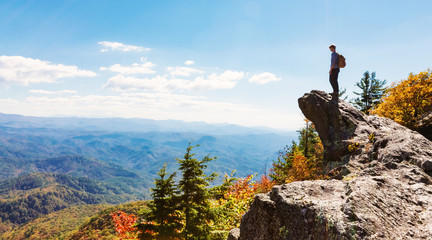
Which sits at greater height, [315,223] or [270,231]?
[315,223]

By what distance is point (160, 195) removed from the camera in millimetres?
12398

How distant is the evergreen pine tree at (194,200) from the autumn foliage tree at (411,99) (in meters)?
12.5

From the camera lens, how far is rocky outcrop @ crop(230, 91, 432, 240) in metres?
3.98

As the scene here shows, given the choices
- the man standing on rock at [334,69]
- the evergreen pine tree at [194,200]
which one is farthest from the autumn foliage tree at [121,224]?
the man standing on rock at [334,69]

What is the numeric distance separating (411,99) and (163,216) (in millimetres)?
16247

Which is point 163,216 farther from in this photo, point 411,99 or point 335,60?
point 411,99

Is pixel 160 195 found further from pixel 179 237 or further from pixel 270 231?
pixel 270 231

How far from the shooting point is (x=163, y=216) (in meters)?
12.1

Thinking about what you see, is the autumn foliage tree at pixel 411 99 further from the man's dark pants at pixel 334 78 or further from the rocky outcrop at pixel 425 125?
the man's dark pants at pixel 334 78

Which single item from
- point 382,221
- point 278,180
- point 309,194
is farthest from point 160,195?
point 278,180

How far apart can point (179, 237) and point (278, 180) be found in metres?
11.8

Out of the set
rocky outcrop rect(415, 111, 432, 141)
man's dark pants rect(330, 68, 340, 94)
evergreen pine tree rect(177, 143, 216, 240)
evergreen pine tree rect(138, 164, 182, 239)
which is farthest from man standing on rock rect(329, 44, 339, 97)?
evergreen pine tree rect(138, 164, 182, 239)

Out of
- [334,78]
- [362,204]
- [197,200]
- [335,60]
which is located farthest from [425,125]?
[197,200]

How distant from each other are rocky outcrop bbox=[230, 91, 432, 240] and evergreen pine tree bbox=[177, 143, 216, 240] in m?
5.11
